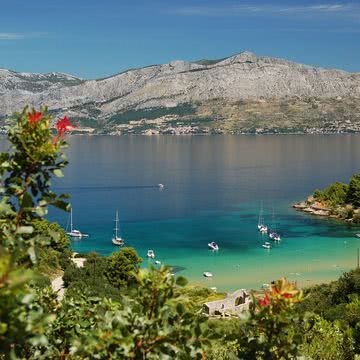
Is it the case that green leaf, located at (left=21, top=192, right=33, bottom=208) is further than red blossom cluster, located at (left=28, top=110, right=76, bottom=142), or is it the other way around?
red blossom cluster, located at (left=28, top=110, right=76, bottom=142)

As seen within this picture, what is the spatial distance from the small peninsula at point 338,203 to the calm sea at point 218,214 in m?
2.19

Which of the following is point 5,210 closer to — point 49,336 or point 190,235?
point 49,336

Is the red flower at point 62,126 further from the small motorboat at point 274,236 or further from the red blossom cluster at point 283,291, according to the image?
the small motorboat at point 274,236

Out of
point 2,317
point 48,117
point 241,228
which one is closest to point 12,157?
point 48,117

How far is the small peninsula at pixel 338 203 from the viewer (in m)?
56.6

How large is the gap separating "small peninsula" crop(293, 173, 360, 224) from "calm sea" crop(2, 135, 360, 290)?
7.17 feet

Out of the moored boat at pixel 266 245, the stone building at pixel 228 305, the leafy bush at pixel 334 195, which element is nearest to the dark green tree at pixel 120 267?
the stone building at pixel 228 305

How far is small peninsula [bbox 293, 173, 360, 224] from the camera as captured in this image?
5659cm

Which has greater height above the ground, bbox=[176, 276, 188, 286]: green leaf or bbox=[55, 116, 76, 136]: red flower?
bbox=[55, 116, 76, 136]: red flower

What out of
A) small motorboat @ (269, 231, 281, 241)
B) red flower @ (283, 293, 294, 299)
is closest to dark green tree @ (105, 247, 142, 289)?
small motorboat @ (269, 231, 281, 241)

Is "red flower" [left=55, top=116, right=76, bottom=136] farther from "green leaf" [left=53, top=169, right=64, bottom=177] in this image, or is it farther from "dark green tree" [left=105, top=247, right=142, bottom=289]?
"dark green tree" [left=105, top=247, right=142, bottom=289]

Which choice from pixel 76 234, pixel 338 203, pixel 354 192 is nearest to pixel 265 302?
pixel 76 234

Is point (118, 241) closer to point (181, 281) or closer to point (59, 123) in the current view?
point (59, 123)

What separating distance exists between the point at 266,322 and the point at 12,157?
1754 millimetres
